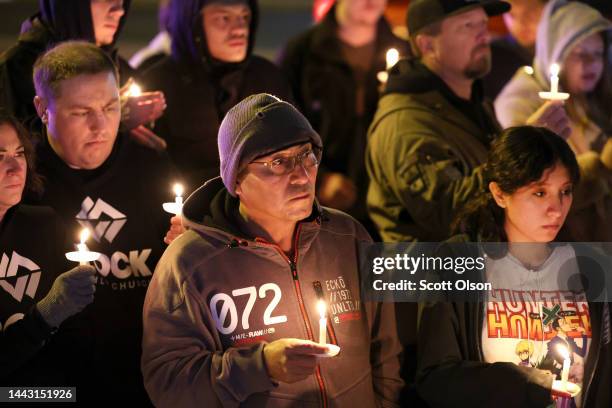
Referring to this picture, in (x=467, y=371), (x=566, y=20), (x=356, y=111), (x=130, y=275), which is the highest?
(x=566, y=20)

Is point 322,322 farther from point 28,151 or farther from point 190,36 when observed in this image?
point 190,36

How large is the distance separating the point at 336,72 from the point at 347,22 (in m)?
0.32

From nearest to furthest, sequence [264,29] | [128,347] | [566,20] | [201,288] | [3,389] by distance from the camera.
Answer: [201,288] < [3,389] < [128,347] < [566,20] < [264,29]

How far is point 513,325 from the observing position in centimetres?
409

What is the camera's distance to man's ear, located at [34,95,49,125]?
166 inches

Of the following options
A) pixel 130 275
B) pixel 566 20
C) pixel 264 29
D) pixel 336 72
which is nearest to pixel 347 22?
pixel 336 72

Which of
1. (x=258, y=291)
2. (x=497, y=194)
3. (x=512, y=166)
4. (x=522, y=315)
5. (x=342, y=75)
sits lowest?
(x=522, y=315)

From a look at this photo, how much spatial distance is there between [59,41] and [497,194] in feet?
6.35

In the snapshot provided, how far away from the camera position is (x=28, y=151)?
13.2ft

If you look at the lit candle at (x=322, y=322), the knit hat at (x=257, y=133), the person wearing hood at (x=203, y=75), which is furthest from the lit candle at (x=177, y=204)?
the person wearing hood at (x=203, y=75)

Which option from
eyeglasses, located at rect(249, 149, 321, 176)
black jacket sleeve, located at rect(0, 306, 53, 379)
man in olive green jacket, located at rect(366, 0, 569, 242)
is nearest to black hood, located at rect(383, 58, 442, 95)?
man in olive green jacket, located at rect(366, 0, 569, 242)

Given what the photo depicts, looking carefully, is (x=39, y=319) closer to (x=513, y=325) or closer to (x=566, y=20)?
(x=513, y=325)

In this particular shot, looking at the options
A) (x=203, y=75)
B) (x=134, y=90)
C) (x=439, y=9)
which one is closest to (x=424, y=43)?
(x=439, y=9)

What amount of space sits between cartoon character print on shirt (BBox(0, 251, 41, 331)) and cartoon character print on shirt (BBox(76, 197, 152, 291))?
35 centimetres
